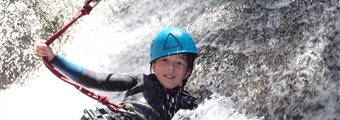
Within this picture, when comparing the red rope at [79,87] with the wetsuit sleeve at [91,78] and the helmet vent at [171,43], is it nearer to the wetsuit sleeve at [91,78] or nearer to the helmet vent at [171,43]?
the wetsuit sleeve at [91,78]

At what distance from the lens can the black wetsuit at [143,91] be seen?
9.33 ft

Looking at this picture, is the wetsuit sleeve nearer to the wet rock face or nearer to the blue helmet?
the blue helmet

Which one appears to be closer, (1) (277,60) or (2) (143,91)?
(2) (143,91)

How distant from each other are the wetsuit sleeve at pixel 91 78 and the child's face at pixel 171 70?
0.62 ft

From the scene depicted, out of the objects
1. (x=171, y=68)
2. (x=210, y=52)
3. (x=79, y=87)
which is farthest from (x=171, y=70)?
(x=210, y=52)

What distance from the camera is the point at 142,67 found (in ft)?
16.9

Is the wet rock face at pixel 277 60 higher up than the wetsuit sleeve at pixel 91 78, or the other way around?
the wetsuit sleeve at pixel 91 78

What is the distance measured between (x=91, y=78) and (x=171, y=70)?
436 millimetres

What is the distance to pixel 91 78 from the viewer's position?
9.39ft

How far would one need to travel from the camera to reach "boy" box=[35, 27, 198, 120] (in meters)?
2.84

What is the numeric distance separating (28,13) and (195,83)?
111 inches

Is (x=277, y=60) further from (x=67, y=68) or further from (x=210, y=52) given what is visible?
(x=67, y=68)

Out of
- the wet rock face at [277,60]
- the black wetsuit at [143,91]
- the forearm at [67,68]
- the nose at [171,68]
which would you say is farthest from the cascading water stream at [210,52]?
the forearm at [67,68]

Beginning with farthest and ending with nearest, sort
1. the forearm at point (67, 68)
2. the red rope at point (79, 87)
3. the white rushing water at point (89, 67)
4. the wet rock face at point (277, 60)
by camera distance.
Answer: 1. the white rushing water at point (89, 67)
2. the wet rock face at point (277, 60)
3. the forearm at point (67, 68)
4. the red rope at point (79, 87)
